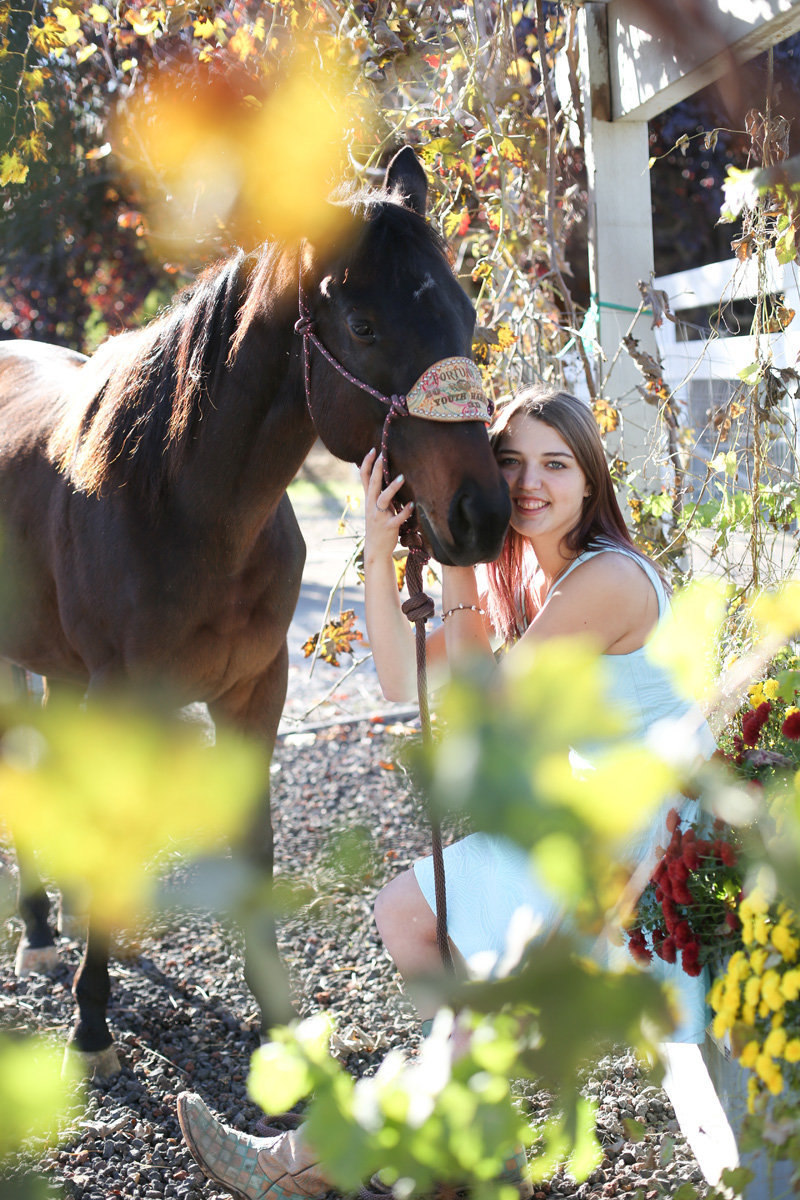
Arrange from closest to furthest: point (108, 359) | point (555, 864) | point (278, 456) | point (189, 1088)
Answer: point (555, 864), point (278, 456), point (189, 1088), point (108, 359)

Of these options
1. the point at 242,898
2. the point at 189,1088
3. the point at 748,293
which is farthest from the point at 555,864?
the point at 748,293

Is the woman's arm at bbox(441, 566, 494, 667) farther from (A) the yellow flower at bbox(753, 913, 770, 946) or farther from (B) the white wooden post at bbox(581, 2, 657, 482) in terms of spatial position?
(B) the white wooden post at bbox(581, 2, 657, 482)

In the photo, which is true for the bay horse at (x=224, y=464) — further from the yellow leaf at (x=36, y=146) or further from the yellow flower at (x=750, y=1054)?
the yellow leaf at (x=36, y=146)

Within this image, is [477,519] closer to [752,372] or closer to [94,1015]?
[752,372]

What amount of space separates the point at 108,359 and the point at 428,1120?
7.71 ft

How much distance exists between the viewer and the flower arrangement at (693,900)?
1.40 m

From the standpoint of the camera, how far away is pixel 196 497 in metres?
2.20

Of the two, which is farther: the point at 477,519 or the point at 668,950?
the point at 477,519

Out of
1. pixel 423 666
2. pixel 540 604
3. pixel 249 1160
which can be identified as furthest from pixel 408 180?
pixel 249 1160

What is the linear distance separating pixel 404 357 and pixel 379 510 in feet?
0.91

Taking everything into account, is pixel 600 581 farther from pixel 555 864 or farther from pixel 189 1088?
pixel 189 1088

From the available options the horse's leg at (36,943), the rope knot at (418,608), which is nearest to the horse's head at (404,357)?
the rope knot at (418,608)

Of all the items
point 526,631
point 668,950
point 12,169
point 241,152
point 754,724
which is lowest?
point 668,950

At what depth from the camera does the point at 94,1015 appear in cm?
236
